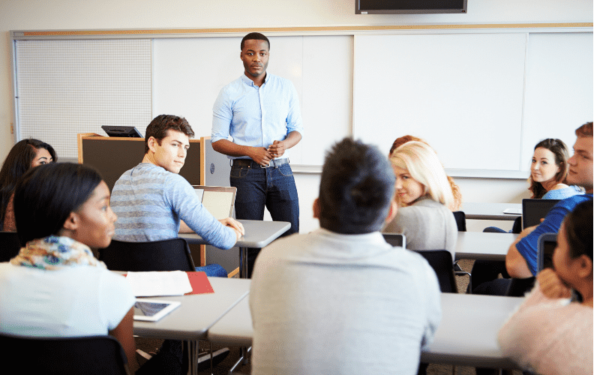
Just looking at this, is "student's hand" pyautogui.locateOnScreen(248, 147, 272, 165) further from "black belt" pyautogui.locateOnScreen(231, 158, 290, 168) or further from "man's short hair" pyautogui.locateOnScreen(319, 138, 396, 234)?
"man's short hair" pyautogui.locateOnScreen(319, 138, 396, 234)

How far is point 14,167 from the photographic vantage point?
2.47 metres

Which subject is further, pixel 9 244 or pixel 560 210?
pixel 9 244

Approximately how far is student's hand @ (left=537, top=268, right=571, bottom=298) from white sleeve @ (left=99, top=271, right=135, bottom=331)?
36.6 inches

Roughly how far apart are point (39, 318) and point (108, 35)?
5.03m

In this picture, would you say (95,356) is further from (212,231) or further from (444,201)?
(444,201)

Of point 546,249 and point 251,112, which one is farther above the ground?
point 251,112

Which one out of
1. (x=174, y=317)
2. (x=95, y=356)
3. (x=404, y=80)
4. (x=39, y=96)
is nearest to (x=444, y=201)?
(x=174, y=317)

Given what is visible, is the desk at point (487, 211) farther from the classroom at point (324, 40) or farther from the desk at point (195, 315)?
the desk at point (195, 315)

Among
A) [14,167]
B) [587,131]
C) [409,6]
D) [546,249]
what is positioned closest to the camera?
[546,249]

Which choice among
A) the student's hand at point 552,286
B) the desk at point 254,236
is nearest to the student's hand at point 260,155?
the desk at point 254,236

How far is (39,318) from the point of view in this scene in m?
1.13

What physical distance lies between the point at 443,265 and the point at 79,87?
5.06 meters

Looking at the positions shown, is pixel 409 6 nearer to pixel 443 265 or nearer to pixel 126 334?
pixel 443 265

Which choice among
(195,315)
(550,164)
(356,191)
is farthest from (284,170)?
(356,191)
